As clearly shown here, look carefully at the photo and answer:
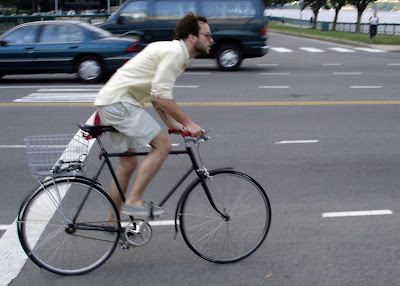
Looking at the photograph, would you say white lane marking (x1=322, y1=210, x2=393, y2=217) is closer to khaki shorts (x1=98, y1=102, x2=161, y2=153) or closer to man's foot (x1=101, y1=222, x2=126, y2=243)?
man's foot (x1=101, y1=222, x2=126, y2=243)

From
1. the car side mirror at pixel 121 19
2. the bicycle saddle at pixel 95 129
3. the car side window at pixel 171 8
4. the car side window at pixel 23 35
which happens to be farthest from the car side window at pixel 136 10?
the bicycle saddle at pixel 95 129

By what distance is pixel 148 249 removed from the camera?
449 cm

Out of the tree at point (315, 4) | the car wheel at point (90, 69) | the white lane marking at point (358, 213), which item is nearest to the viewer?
the white lane marking at point (358, 213)

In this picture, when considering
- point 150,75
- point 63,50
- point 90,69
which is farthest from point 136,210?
point 63,50

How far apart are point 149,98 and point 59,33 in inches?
444

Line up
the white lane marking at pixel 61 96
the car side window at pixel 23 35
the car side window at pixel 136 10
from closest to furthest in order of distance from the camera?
the white lane marking at pixel 61 96
the car side window at pixel 23 35
the car side window at pixel 136 10

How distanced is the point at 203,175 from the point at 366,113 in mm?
6927

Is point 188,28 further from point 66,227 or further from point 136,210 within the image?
point 66,227

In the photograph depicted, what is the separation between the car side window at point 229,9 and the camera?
1658 cm

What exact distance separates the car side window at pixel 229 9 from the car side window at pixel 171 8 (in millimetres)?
386

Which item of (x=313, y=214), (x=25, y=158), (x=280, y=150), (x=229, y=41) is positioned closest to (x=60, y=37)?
(x=229, y=41)

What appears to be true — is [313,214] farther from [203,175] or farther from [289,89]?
[289,89]

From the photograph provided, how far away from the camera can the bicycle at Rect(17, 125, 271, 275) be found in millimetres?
3869

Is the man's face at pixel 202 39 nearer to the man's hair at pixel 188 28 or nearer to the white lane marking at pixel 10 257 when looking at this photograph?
the man's hair at pixel 188 28
